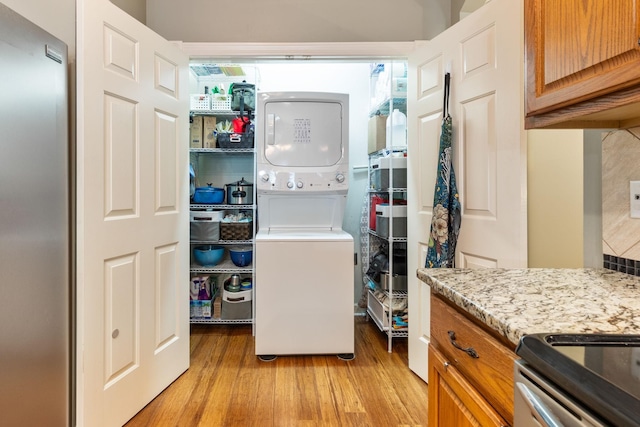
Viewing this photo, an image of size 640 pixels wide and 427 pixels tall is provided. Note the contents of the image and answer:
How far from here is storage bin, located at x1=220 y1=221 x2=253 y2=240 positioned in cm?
278

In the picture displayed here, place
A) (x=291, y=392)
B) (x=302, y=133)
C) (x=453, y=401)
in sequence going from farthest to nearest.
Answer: (x=302, y=133) < (x=291, y=392) < (x=453, y=401)

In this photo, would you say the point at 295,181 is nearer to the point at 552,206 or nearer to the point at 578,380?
the point at 552,206

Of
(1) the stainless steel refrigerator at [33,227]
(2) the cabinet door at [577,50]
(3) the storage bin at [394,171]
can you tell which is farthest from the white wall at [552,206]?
(1) the stainless steel refrigerator at [33,227]

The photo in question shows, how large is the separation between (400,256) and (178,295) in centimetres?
153

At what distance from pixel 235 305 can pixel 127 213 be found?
139 centimetres

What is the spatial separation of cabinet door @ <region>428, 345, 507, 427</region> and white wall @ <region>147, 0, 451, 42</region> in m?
1.99

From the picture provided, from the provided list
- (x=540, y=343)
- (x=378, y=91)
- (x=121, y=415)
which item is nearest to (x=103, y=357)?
(x=121, y=415)

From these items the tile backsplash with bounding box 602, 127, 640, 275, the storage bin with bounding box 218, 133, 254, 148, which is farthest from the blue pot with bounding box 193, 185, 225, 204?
the tile backsplash with bounding box 602, 127, 640, 275

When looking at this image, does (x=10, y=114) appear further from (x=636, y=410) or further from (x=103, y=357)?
(x=636, y=410)

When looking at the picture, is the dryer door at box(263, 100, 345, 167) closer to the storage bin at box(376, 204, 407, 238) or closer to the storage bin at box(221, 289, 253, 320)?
the storage bin at box(376, 204, 407, 238)

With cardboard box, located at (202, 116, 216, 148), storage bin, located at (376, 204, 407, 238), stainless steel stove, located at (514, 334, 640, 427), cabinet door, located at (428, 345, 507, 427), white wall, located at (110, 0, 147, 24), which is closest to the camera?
stainless steel stove, located at (514, 334, 640, 427)

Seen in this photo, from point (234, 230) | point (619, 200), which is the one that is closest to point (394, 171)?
point (234, 230)

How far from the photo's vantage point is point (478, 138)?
1638mm

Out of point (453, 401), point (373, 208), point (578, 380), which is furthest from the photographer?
point (373, 208)
